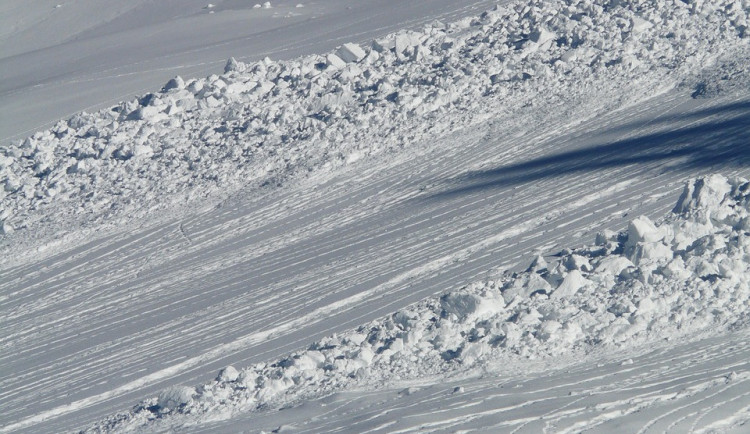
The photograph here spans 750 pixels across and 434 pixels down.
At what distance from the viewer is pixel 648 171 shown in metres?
8.18

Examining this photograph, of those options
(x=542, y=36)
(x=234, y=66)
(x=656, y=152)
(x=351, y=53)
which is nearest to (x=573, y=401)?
(x=656, y=152)

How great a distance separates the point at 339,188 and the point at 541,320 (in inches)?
133

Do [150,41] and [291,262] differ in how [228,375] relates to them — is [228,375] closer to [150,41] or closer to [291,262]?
[291,262]

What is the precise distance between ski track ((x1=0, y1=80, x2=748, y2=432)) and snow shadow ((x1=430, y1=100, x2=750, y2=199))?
0.05 m

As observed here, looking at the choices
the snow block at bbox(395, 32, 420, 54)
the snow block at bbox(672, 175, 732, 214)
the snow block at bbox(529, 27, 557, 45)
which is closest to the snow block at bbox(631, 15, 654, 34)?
the snow block at bbox(529, 27, 557, 45)

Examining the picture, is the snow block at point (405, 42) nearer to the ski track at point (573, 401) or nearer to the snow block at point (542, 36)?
the snow block at point (542, 36)

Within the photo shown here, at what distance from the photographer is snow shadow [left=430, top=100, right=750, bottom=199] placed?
8.25 m

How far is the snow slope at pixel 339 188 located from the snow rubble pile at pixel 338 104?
0.03 meters

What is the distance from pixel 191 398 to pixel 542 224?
3.04 meters

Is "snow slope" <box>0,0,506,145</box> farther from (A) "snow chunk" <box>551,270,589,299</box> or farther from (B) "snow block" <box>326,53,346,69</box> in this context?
(A) "snow chunk" <box>551,270,589,299</box>

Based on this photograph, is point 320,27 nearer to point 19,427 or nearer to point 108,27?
point 108,27

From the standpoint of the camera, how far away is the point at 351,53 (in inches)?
435

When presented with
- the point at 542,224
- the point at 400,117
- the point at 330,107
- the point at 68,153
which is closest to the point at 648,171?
the point at 542,224

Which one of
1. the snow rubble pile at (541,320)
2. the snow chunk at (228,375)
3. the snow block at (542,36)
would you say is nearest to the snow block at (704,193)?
the snow rubble pile at (541,320)
